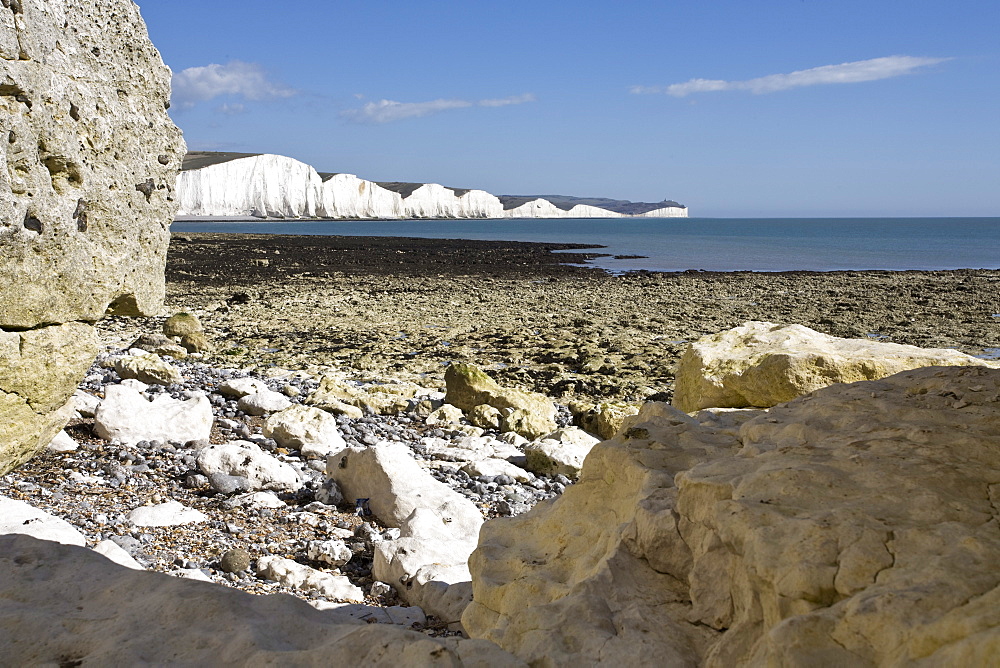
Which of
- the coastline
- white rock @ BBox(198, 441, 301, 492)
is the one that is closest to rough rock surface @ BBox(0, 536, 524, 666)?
white rock @ BBox(198, 441, 301, 492)

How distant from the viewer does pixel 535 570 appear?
3.11 meters

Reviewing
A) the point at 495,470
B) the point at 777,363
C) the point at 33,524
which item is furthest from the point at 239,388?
the point at 777,363

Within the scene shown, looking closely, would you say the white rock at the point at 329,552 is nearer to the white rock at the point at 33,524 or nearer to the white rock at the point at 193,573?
the white rock at the point at 193,573

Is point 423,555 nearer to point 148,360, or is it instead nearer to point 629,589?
point 629,589

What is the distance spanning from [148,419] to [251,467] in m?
1.19

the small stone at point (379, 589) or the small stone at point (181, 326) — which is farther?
the small stone at point (181, 326)

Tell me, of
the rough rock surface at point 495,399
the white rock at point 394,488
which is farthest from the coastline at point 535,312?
→ the white rock at point 394,488

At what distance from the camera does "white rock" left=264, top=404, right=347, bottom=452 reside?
6.46 metres

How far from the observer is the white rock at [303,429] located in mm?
6465

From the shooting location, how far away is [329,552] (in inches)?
174

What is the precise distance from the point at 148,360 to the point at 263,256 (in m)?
23.0

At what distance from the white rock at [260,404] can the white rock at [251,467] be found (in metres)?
1.79

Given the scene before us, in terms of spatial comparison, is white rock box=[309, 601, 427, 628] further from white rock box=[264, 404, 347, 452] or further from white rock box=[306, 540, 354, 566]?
white rock box=[264, 404, 347, 452]

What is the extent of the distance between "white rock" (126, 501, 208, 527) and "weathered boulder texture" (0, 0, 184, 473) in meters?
0.84
